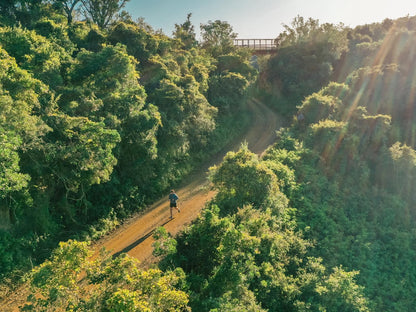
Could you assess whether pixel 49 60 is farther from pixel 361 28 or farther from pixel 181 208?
pixel 361 28

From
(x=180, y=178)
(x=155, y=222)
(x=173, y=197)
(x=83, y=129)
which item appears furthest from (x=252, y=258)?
(x=180, y=178)

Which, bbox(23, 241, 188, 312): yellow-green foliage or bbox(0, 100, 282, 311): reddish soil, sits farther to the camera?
bbox(0, 100, 282, 311): reddish soil

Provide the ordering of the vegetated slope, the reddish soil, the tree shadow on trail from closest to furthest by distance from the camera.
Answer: the reddish soil
the tree shadow on trail
the vegetated slope

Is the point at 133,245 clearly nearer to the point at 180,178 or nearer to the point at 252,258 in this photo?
the point at 252,258

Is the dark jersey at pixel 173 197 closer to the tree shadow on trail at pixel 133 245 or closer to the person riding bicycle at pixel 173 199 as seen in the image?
the person riding bicycle at pixel 173 199

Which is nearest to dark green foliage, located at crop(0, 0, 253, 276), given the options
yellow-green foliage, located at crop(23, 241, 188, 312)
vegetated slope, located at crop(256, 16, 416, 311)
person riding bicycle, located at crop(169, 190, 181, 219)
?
person riding bicycle, located at crop(169, 190, 181, 219)

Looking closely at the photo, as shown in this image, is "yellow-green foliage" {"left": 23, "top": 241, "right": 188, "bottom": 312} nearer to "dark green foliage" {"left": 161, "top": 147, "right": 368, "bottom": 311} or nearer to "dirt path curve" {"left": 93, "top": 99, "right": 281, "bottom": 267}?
"dirt path curve" {"left": 93, "top": 99, "right": 281, "bottom": 267}

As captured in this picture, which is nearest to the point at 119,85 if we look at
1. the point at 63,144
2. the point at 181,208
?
the point at 63,144

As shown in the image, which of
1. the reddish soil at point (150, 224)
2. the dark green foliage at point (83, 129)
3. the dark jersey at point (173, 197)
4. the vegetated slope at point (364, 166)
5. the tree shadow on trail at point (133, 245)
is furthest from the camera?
the dark jersey at point (173, 197)

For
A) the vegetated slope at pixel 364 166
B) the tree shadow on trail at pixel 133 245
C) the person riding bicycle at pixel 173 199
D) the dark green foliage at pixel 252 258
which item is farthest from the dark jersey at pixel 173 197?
the vegetated slope at pixel 364 166
